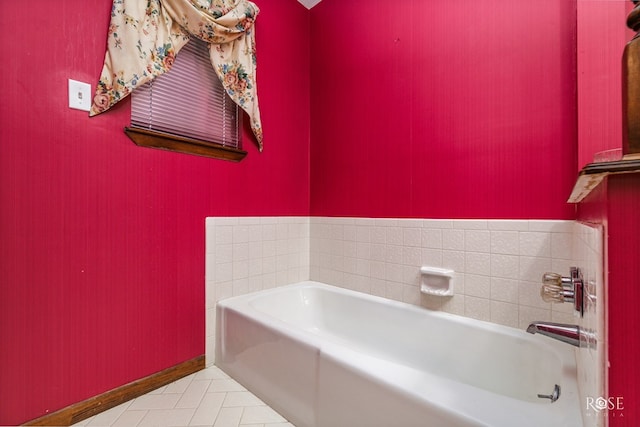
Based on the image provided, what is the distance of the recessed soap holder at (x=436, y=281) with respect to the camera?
152 cm

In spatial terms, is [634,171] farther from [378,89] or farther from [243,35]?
[243,35]

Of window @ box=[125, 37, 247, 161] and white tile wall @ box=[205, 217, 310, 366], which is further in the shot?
white tile wall @ box=[205, 217, 310, 366]

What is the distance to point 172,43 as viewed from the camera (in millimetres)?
1455

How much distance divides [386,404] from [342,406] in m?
0.21

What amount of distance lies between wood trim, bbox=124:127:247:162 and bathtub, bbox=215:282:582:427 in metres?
0.89

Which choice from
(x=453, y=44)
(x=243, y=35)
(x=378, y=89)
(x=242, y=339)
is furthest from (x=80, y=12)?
(x=453, y=44)

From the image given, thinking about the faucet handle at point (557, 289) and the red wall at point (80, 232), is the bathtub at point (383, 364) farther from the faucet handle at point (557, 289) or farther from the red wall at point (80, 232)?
the red wall at point (80, 232)

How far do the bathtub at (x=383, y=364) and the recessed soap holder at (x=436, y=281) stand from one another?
4.7 inches

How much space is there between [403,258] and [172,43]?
172 cm

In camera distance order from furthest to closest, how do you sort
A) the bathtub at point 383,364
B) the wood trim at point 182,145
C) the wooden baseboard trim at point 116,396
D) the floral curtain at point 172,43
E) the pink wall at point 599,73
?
the wood trim at point 182,145 < the floral curtain at point 172,43 < the wooden baseboard trim at point 116,396 < the pink wall at point 599,73 < the bathtub at point 383,364

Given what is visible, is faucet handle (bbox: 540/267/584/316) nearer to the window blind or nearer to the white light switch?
the window blind

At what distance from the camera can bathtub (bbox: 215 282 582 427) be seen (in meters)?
0.81

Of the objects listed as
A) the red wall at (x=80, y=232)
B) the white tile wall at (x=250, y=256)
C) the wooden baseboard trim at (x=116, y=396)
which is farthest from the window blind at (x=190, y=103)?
the wooden baseboard trim at (x=116, y=396)

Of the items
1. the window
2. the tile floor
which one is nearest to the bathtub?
the tile floor
